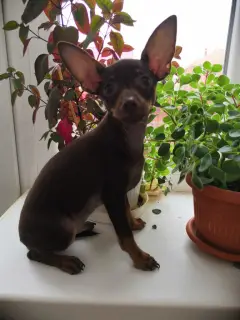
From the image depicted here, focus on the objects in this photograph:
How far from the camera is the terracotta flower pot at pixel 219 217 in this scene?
0.71 meters

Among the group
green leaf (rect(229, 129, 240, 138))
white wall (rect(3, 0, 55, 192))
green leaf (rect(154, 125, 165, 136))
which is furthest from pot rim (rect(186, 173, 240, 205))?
white wall (rect(3, 0, 55, 192))

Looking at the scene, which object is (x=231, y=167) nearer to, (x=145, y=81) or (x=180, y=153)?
(x=180, y=153)

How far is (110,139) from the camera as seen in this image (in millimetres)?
772

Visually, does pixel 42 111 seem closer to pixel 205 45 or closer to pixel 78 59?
pixel 78 59

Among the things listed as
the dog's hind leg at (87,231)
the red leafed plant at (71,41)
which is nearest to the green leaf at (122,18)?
the red leafed plant at (71,41)

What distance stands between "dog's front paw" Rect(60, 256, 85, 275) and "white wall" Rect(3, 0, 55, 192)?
45 centimetres

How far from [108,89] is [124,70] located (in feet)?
0.17

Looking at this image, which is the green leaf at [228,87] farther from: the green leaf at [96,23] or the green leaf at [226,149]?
the green leaf at [96,23]

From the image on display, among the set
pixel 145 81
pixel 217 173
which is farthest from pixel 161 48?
pixel 217 173

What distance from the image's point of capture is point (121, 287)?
0.74 m

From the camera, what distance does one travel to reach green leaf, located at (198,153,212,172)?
0.67 meters

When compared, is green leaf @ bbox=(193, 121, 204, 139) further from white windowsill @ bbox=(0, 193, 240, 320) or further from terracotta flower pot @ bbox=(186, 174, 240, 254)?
white windowsill @ bbox=(0, 193, 240, 320)

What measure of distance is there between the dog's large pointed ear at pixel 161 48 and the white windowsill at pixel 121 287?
450 millimetres

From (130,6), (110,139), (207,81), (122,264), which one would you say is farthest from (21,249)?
(130,6)
